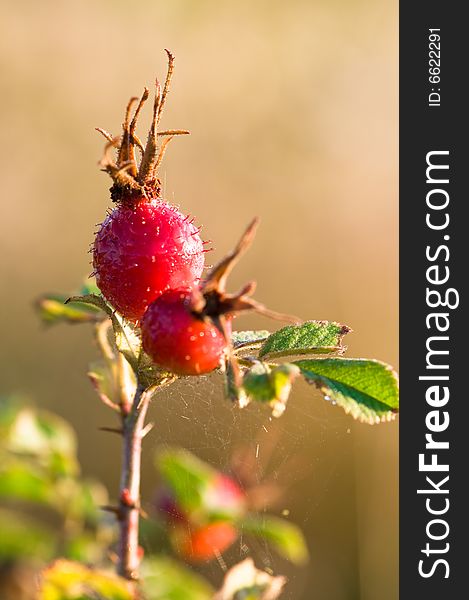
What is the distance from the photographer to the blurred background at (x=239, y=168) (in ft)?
13.3

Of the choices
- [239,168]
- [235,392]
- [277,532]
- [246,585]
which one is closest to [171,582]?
[246,585]

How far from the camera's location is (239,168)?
5.23 m

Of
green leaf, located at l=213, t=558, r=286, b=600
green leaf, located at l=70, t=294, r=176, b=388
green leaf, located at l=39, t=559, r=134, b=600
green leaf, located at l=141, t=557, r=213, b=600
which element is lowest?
green leaf, located at l=141, t=557, r=213, b=600

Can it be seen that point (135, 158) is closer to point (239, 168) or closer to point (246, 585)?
point (246, 585)

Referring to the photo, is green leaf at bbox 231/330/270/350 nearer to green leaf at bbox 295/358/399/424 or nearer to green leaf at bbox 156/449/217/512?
green leaf at bbox 295/358/399/424

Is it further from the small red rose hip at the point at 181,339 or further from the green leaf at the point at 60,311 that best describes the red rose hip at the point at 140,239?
the green leaf at the point at 60,311

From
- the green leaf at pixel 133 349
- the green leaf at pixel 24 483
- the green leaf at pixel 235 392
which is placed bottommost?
the green leaf at pixel 24 483

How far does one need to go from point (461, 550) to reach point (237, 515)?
535 millimetres

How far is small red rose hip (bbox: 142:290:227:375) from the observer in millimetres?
971

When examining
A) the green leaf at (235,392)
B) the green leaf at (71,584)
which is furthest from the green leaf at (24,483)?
the green leaf at (235,392)

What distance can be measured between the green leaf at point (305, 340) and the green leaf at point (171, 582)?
0.41m

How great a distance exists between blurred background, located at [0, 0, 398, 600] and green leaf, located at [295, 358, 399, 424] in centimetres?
241

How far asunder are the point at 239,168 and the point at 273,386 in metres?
4.43

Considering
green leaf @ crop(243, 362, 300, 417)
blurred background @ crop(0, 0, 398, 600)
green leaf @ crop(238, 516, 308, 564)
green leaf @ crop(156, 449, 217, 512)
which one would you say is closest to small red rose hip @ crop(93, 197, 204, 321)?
green leaf @ crop(243, 362, 300, 417)
